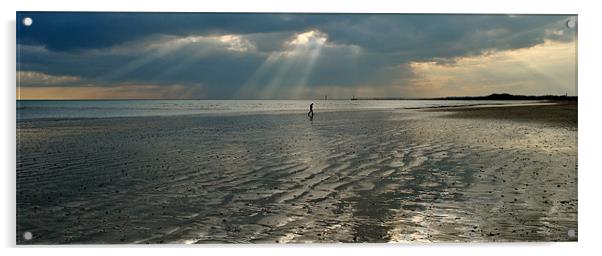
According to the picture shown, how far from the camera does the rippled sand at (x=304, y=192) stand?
5676mm

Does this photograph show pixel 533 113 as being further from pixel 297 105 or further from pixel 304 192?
pixel 304 192

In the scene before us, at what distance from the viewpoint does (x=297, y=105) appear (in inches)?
314

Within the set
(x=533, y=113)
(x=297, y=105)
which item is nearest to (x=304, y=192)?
(x=297, y=105)

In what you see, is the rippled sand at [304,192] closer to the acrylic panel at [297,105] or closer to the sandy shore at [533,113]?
the acrylic panel at [297,105]

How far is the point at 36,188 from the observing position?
20.2ft

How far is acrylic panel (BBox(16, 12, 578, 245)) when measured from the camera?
227 inches

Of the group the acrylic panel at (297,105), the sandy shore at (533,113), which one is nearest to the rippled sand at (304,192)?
the acrylic panel at (297,105)

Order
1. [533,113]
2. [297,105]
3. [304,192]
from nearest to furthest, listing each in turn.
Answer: [304,192] < [297,105] < [533,113]

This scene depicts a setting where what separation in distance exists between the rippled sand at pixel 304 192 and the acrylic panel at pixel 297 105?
0.9 inches

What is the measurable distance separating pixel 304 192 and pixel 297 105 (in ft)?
6.59

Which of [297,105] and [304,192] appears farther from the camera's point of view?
[297,105]

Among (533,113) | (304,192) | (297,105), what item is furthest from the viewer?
(533,113)
